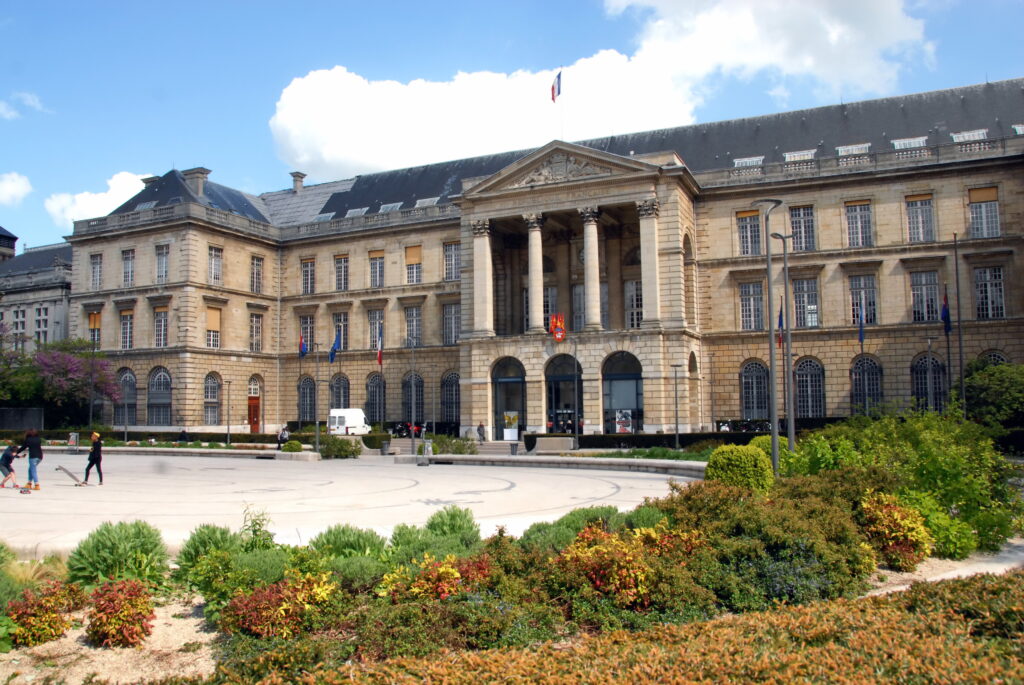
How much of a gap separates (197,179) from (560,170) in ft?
86.1

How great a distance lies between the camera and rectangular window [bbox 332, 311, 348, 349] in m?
57.8

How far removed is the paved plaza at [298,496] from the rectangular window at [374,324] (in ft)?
79.0

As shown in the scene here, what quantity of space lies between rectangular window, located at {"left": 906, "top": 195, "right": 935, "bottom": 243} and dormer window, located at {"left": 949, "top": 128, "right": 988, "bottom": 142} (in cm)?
398

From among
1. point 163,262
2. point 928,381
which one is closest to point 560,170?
point 928,381

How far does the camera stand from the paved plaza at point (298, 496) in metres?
14.6

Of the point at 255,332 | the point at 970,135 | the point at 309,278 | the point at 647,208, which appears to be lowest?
the point at 255,332

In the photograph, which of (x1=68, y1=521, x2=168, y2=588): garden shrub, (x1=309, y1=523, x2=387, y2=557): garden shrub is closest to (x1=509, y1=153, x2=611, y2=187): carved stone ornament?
(x1=309, y1=523, x2=387, y2=557): garden shrub

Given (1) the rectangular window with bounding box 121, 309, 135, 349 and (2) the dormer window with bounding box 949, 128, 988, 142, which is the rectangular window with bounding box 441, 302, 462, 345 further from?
(2) the dormer window with bounding box 949, 128, 988, 142

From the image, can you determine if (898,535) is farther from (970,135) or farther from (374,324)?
(374,324)

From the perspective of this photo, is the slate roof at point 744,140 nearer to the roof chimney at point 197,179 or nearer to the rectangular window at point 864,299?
the roof chimney at point 197,179

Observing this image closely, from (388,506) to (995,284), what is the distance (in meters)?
37.4

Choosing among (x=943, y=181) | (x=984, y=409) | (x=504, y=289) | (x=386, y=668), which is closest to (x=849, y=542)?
(x=386, y=668)

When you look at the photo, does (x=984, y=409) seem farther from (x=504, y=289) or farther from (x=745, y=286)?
(x=504, y=289)

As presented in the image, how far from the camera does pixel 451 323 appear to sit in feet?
179
